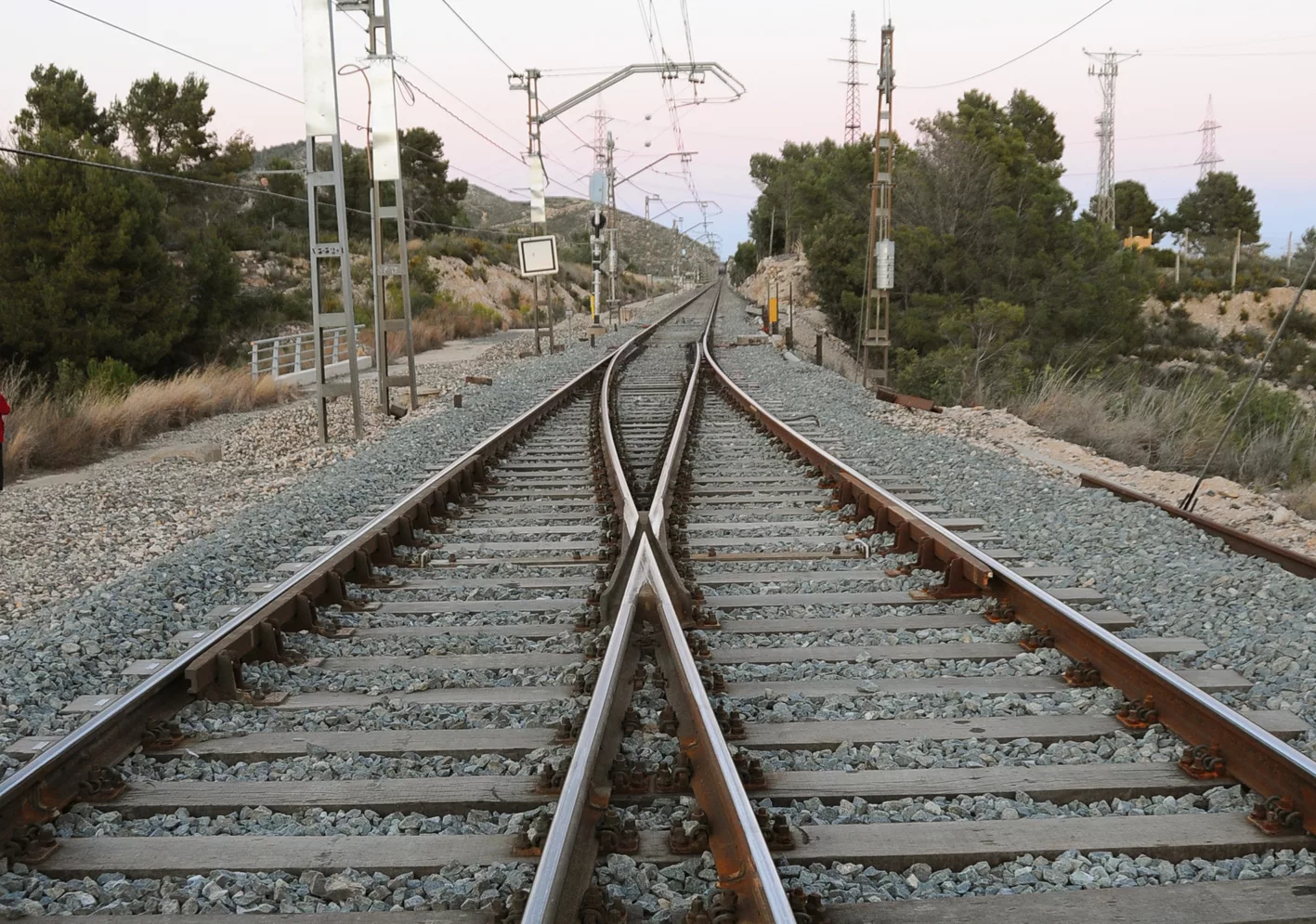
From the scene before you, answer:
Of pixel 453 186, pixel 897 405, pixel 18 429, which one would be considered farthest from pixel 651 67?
pixel 453 186

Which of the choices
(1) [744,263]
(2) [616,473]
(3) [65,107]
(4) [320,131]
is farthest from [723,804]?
(1) [744,263]

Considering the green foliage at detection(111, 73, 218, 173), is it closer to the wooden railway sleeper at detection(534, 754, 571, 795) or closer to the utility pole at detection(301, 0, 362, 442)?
the utility pole at detection(301, 0, 362, 442)

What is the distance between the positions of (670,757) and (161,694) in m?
1.95

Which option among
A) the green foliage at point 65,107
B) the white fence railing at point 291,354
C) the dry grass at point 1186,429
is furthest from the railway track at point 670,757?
the green foliage at point 65,107

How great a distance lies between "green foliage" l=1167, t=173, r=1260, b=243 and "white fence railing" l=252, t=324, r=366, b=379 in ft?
204

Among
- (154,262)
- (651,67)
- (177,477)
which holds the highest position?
(651,67)

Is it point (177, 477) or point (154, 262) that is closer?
point (177, 477)

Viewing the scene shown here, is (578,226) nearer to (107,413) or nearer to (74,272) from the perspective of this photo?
(74,272)

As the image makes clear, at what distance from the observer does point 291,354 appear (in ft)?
83.9

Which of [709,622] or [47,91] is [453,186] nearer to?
[47,91]

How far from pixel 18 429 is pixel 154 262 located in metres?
13.0

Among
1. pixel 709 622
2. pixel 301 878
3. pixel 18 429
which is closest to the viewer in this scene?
pixel 301 878

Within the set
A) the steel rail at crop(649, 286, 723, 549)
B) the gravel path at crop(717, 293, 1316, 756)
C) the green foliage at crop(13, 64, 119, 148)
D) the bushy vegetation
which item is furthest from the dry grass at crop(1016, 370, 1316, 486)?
the green foliage at crop(13, 64, 119, 148)

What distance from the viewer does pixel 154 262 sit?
25.5 meters
